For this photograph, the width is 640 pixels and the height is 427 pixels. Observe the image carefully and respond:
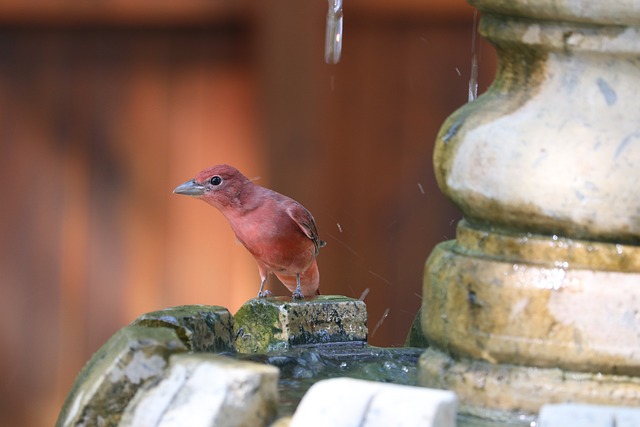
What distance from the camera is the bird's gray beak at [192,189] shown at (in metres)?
4.13

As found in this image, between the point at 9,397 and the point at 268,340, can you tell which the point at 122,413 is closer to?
the point at 268,340

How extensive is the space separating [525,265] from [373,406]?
38 centimetres

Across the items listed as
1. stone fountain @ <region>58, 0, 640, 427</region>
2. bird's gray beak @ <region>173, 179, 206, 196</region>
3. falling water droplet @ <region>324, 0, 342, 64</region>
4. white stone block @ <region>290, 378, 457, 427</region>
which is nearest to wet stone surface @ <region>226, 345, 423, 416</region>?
stone fountain @ <region>58, 0, 640, 427</region>

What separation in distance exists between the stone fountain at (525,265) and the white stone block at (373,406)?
0.10 metres

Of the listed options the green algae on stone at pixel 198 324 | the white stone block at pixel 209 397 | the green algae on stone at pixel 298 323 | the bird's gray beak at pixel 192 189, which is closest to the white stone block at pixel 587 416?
the white stone block at pixel 209 397

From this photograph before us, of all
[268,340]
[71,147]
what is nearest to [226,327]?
[268,340]

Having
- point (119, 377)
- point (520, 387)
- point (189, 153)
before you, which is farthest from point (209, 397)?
point (189, 153)

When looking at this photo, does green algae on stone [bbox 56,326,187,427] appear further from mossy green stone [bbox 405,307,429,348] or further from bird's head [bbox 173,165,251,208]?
bird's head [bbox 173,165,251,208]

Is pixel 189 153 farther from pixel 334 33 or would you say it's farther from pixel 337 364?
pixel 337 364

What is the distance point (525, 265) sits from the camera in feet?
7.28

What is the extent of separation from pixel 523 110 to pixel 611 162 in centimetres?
17

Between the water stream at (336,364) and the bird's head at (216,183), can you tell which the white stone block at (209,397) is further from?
the bird's head at (216,183)

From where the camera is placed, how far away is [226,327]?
8.75ft

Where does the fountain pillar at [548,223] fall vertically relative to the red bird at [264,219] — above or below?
above
